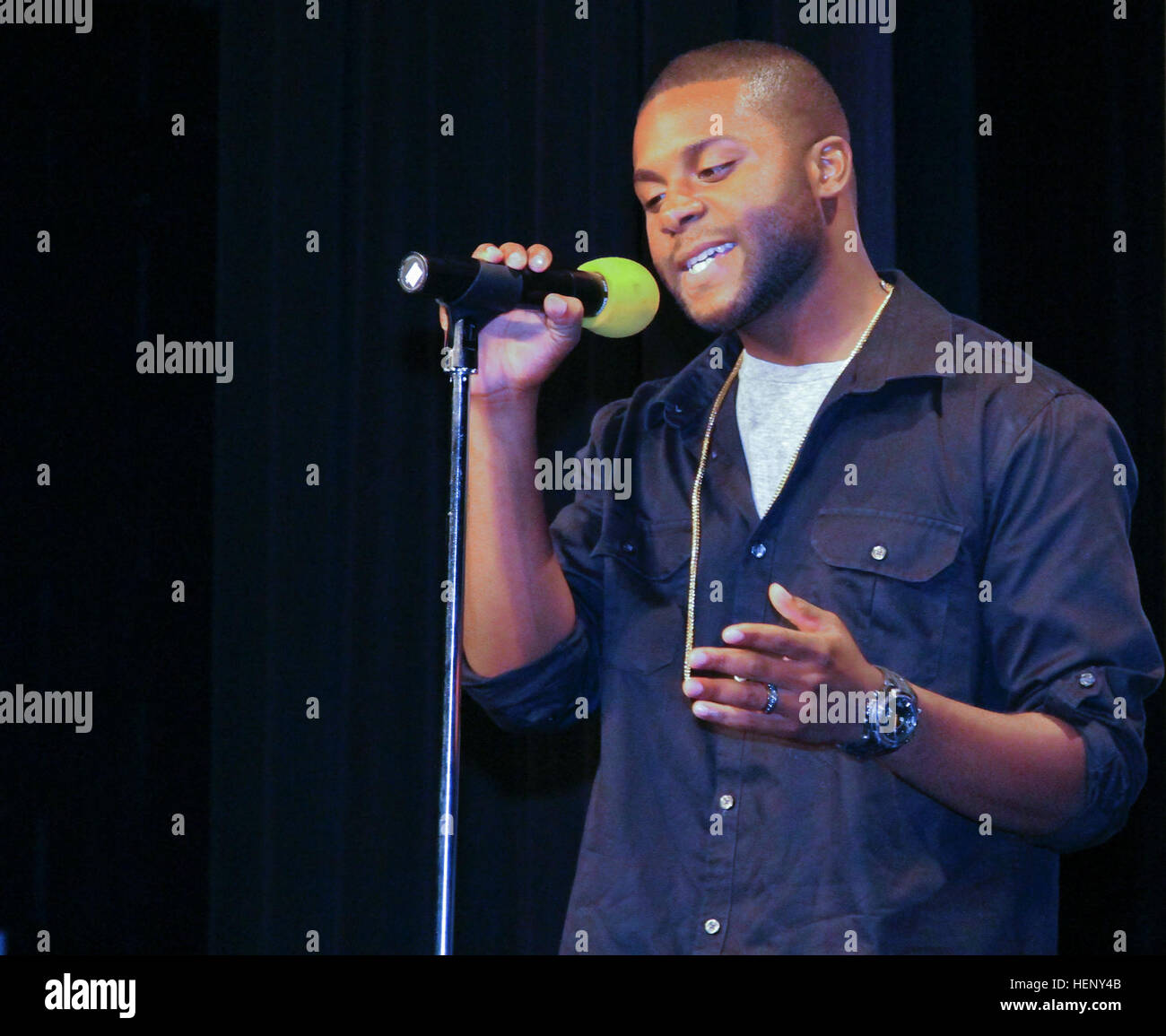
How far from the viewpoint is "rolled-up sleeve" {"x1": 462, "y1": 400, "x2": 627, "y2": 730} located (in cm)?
195

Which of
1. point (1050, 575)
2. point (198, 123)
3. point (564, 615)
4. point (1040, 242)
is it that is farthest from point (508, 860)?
point (198, 123)

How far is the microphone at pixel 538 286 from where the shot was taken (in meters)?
1.39

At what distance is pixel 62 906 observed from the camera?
261 cm

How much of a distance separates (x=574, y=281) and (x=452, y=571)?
380mm

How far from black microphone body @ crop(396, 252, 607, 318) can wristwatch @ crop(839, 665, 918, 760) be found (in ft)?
1.72

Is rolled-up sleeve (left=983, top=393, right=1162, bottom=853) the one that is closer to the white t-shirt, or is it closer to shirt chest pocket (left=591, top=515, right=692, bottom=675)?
the white t-shirt

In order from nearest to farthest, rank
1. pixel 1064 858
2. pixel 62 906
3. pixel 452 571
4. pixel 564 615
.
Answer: pixel 452 571
pixel 564 615
pixel 1064 858
pixel 62 906

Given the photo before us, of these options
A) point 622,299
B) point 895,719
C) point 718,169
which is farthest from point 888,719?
point 718,169

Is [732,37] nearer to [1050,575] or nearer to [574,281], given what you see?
[574,281]
